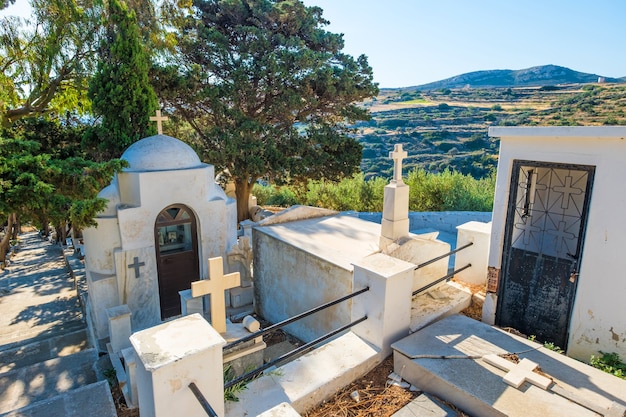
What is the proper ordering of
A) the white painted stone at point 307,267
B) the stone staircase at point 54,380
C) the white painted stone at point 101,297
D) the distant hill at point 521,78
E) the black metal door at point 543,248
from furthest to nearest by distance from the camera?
the distant hill at point 521,78
the white painted stone at point 101,297
the white painted stone at point 307,267
the black metal door at point 543,248
the stone staircase at point 54,380

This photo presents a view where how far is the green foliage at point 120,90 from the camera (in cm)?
973

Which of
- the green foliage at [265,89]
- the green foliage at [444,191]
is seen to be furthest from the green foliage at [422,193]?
the green foliage at [265,89]

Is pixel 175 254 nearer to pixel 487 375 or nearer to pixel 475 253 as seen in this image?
pixel 475 253

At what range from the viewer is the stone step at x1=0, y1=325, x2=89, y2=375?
6160mm

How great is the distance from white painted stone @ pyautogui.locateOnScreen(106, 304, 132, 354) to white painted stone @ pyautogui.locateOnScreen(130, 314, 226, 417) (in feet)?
12.5

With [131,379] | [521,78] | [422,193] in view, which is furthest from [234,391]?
[521,78]

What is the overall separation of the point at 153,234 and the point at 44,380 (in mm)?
2762

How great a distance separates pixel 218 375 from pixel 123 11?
1025 cm

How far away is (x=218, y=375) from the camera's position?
2.63m

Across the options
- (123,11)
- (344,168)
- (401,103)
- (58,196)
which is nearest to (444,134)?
(401,103)

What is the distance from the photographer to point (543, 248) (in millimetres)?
5719

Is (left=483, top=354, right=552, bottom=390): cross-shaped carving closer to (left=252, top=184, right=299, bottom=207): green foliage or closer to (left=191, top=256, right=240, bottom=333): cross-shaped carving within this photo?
(left=191, top=256, right=240, bottom=333): cross-shaped carving

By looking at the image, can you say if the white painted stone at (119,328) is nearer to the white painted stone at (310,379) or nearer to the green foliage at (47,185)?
the green foliage at (47,185)

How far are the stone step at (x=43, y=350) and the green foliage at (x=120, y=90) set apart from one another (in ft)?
16.9
